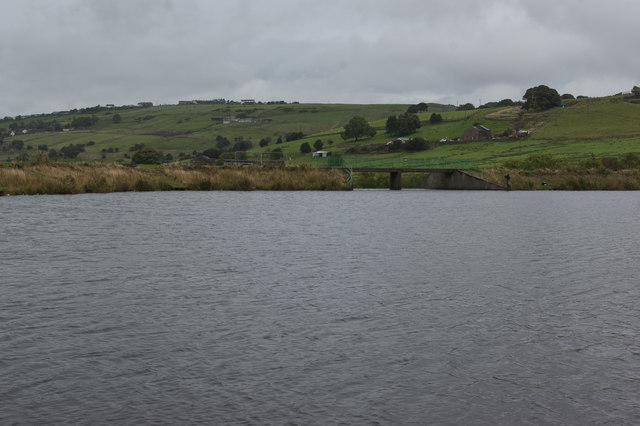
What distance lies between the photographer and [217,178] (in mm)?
76875

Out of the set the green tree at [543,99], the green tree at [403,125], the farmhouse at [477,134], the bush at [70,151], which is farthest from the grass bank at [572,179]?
the bush at [70,151]

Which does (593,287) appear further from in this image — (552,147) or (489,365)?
(552,147)

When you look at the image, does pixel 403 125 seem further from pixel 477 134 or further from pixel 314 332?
pixel 314 332

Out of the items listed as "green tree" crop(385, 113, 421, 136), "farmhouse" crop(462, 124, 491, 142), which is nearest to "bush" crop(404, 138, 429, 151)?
"farmhouse" crop(462, 124, 491, 142)

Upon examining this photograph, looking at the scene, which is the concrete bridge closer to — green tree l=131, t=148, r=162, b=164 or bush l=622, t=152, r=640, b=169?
bush l=622, t=152, r=640, b=169

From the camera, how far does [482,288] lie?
1945 cm

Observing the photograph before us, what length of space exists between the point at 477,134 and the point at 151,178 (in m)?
125

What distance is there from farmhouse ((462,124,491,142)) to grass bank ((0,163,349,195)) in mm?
96472

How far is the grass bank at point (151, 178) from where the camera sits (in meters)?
60.7

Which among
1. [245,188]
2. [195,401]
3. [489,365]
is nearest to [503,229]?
[489,365]

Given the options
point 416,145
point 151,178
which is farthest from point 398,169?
point 416,145

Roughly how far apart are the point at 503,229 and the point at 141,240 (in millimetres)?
22251

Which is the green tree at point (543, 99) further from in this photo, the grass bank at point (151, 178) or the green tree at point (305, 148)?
the grass bank at point (151, 178)

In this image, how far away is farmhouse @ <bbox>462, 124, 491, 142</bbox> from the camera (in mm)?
176675
